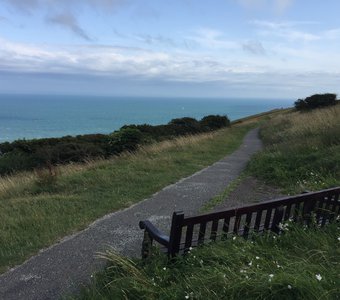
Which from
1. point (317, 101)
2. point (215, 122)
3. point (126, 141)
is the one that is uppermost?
point (317, 101)

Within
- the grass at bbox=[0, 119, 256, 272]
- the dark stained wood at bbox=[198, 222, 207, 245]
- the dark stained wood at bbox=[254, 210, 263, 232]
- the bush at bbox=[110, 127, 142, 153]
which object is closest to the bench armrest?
the dark stained wood at bbox=[198, 222, 207, 245]

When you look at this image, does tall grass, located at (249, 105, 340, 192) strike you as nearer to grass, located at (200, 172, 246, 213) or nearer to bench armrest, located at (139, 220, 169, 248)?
grass, located at (200, 172, 246, 213)

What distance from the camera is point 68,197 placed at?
7945 mm

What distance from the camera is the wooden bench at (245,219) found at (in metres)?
3.65

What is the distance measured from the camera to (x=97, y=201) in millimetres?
7648

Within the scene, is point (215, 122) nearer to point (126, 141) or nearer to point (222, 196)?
point (126, 141)

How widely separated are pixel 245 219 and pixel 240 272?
3.88 ft

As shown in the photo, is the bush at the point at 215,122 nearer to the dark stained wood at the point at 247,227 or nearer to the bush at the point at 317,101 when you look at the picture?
the bush at the point at 317,101

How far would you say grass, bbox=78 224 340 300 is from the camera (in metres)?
2.94

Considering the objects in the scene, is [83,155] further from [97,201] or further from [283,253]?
[283,253]

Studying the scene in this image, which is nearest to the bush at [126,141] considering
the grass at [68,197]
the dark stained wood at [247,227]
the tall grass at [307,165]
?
the grass at [68,197]

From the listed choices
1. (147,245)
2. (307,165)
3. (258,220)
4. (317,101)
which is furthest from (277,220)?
(317,101)

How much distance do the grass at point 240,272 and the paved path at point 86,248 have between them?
0.47 meters

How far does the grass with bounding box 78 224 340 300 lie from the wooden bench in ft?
0.38
